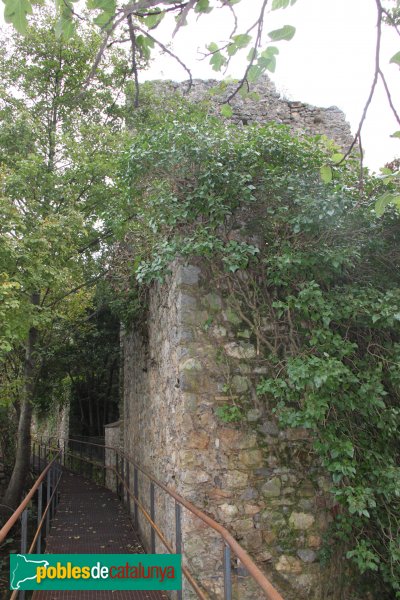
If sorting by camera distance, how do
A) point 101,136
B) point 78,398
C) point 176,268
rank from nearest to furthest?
point 176,268 → point 101,136 → point 78,398

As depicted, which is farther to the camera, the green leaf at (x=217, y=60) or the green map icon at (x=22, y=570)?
the green map icon at (x=22, y=570)

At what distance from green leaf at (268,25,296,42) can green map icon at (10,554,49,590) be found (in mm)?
3697

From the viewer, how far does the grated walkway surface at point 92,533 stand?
13.9ft

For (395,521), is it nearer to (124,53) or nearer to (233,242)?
(233,242)

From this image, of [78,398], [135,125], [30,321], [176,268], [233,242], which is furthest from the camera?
[78,398]

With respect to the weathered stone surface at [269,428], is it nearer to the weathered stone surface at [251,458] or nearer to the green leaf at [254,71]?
the weathered stone surface at [251,458]

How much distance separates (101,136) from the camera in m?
8.80

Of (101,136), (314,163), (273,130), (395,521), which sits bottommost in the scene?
(395,521)

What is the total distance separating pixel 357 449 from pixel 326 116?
17.2 feet

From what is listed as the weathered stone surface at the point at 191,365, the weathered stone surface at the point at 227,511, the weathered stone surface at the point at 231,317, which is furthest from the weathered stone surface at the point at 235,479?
the weathered stone surface at the point at 231,317

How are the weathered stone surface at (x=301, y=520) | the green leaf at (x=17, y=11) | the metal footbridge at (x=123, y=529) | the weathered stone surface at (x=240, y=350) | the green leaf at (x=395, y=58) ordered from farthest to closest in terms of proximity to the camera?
the weathered stone surface at (x=240, y=350) < the weathered stone surface at (x=301, y=520) < the metal footbridge at (x=123, y=529) < the green leaf at (x=395, y=58) < the green leaf at (x=17, y=11)

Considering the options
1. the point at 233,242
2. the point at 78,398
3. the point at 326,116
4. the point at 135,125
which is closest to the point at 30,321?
the point at 135,125

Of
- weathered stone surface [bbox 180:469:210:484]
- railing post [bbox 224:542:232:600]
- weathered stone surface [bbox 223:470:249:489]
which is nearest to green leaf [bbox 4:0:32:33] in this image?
railing post [bbox 224:542:232:600]

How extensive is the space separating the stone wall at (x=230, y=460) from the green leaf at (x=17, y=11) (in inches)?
105
